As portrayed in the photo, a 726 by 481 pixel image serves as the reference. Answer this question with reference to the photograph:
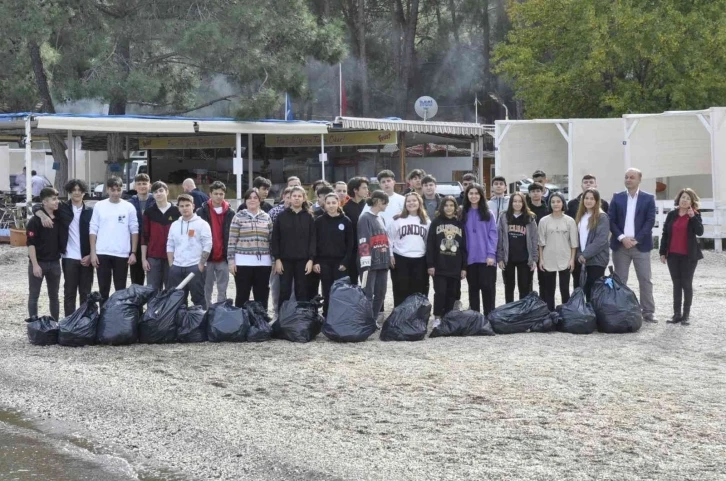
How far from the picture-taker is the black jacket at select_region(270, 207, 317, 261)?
10805mm

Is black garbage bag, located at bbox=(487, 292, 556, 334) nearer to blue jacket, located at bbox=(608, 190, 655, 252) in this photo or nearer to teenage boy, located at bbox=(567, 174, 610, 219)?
blue jacket, located at bbox=(608, 190, 655, 252)

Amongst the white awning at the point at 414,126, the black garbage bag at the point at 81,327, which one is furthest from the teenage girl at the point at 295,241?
the white awning at the point at 414,126

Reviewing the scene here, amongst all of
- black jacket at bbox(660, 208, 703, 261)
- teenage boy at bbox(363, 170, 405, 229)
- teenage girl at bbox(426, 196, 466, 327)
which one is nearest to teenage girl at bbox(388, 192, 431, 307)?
teenage girl at bbox(426, 196, 466, 327)

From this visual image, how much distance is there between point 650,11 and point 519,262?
21.1 meters

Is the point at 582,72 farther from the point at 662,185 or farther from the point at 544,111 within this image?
the point at 662,185

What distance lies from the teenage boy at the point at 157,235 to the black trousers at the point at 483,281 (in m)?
3.25

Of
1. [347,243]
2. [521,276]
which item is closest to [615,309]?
[521,276]

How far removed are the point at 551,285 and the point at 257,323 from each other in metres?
3.31

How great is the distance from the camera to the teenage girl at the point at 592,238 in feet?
36.9

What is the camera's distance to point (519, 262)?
11.5m

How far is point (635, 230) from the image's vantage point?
37.8 feet

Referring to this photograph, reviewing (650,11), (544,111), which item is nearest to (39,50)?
(544,111)

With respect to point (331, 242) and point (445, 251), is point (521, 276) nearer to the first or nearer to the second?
point (445, 251)

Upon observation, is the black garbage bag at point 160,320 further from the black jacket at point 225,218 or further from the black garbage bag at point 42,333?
the black jacket at point 225,218
